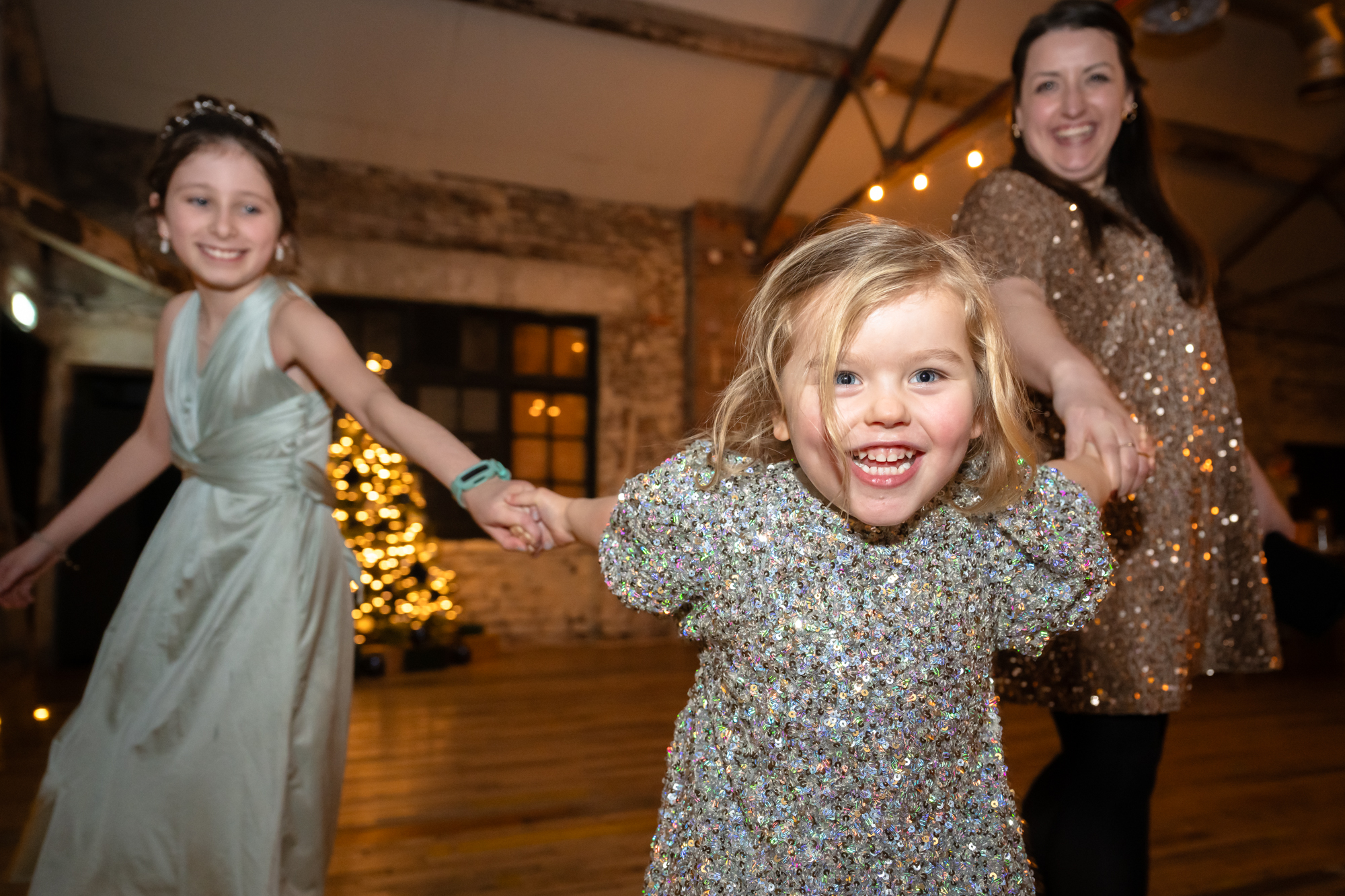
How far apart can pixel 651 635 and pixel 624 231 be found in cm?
344

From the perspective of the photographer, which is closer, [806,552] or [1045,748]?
[806,552]

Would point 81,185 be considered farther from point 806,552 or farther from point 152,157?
point 806,552

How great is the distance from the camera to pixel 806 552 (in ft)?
3.28

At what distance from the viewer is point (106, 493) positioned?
1.70 metres

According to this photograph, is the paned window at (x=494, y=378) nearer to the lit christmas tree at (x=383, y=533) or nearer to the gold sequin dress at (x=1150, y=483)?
the lit christmas tree at (x=383, y=533)

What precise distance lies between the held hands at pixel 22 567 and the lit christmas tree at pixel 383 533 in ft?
13.7

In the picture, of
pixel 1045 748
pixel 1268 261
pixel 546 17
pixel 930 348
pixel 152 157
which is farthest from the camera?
pixel 1268 261

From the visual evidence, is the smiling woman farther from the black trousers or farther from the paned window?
the paned window

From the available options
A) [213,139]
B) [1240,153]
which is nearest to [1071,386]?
[213,139]

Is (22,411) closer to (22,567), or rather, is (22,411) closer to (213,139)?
(22,567)

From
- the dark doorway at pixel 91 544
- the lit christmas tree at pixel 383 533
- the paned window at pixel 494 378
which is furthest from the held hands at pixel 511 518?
the paned window at pixel 494 378

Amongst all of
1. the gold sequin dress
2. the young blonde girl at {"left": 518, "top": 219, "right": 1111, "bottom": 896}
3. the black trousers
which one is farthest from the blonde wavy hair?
the black trousers

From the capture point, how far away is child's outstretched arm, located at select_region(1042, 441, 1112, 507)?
110 centimetres

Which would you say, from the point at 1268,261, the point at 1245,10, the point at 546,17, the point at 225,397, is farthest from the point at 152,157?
the point at 1268,261
